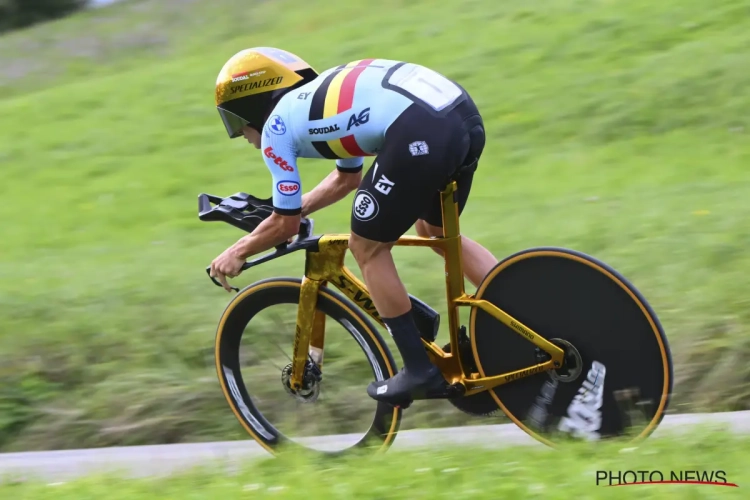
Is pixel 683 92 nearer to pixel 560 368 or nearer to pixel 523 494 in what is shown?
pixel 560 368

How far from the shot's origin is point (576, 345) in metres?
3.69

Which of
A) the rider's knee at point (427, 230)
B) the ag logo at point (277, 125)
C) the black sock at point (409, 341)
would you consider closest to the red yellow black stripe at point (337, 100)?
the ag logo at point (277, 125)

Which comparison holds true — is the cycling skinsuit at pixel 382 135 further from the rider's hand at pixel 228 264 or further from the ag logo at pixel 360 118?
the rider's hand at pixel 228 264

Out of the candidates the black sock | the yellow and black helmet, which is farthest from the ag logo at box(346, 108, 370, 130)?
the black sock

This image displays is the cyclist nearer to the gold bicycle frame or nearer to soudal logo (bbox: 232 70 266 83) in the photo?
soudal logo (bbox: 232 70 266 83)

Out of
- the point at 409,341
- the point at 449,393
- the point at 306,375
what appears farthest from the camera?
the point at 306,375

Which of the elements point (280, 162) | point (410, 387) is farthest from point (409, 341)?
point (280, 162)

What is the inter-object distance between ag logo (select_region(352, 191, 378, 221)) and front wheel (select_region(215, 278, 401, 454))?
22.8 inches

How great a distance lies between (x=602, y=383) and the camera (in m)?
3.67

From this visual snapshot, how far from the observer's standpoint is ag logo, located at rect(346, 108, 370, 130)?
3477 millimetres

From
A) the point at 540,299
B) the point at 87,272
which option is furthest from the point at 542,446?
the point at 87,272

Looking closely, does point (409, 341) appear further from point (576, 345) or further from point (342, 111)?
point (342, 111)

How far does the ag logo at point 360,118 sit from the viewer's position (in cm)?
348

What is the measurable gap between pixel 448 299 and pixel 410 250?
6.75 feet
